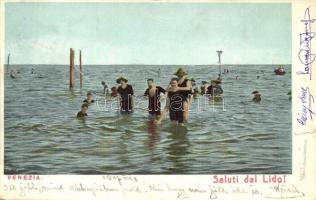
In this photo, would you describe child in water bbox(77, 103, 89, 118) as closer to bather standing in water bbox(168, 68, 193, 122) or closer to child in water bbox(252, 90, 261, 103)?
bather standing in water bbox(168, 68, 193, 122)

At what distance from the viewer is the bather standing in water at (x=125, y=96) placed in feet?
7.97

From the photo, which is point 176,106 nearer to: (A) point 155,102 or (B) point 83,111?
(A) point 155,102

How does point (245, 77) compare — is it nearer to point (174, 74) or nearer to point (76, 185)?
point (174, 74)

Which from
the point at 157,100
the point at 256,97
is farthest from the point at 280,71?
the point at 157,100

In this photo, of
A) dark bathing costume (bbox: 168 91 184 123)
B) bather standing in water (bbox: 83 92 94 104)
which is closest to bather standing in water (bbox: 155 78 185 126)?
dark bathing costume (bbox: 168 91 184 123)

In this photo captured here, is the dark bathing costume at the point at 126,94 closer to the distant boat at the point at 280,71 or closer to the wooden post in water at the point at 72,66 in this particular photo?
the wooden post in water at the point at 72,66

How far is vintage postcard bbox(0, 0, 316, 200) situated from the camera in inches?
94.0

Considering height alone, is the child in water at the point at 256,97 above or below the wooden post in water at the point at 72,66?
below

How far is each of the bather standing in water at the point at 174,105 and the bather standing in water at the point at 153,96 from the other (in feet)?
0.09

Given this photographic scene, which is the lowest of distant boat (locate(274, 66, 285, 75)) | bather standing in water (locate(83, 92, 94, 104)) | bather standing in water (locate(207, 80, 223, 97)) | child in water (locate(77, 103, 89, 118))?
child in water (locate(77, 103, 89, 118))

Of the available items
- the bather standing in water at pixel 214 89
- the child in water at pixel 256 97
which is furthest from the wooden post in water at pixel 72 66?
the child in water at pixel 256 97

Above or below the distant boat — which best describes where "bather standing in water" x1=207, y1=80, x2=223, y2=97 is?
below

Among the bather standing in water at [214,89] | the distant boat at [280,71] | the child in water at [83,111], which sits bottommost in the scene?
the child in water at [83,111]

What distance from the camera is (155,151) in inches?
94.0
